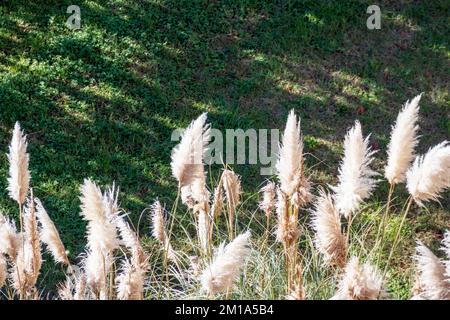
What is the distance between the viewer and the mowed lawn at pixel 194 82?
21.5 feet

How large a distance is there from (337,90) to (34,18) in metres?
3.17

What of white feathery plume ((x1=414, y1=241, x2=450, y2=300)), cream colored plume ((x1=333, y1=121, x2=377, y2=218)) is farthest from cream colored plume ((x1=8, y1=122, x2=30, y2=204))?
white feathery plume ((x1=414, y1=241, x2=450, y2=300))

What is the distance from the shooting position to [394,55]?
25.8 feet

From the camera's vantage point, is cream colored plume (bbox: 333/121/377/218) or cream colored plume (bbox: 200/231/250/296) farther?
cream colored plume (bbox: 333/121/377/218)

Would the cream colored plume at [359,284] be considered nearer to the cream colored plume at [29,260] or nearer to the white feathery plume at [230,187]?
the white feathery plume at [230,187]

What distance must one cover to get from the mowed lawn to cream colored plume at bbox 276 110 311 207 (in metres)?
2.52

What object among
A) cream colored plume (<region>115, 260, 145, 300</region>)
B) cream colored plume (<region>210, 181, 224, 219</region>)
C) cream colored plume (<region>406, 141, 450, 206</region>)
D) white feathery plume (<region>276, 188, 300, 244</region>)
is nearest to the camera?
cream colored plume (<region>406, 141, 450, 206</region>)

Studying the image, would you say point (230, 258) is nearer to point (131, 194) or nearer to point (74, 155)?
point (131, 194)

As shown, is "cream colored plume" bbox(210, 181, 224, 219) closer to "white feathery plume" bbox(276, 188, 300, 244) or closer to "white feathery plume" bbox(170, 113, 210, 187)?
"white feathery plume" bbox(276, 188, 300, 244)

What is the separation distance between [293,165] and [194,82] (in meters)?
4.02

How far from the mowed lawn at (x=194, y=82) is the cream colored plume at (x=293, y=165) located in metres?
2.52

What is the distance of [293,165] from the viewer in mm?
3592

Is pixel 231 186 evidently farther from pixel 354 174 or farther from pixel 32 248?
pixel 32 248

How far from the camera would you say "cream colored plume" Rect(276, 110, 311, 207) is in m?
3.52
